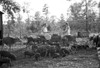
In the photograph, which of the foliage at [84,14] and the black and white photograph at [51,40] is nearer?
the black and white photograph at [51,40]

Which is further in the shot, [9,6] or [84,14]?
[84,14]

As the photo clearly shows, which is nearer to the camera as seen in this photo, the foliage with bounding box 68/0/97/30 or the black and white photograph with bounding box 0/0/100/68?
the black and white photograph with bounding box 0/0/100/68

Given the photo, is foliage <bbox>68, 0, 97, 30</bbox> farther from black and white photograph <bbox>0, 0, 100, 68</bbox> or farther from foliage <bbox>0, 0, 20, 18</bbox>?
foliage <bbox>0, 0, 20, 18</bbox>

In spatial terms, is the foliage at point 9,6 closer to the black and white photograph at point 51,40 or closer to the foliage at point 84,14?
the black and white photograph at point 51,40

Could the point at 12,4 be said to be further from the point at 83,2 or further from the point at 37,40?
the point at 83,2

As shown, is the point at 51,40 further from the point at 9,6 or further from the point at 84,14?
the point at 84,14

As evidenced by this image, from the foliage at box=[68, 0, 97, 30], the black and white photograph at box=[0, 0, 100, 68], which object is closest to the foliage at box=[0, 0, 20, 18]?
the black and white photograph at box=[0, 0, 100, 68]

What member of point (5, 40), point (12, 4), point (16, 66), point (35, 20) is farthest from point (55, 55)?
point (35, 20)

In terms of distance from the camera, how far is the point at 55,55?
1048 centimetres

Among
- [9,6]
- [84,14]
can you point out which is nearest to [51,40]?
[9,6]

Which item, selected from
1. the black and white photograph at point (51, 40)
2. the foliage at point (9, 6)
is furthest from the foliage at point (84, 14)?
the foliage at point (9, 6)

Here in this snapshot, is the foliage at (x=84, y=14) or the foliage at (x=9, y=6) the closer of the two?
the foliage at (x=9, y=6)

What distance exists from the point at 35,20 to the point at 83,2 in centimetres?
1820

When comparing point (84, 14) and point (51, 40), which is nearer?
point (51, 40)
